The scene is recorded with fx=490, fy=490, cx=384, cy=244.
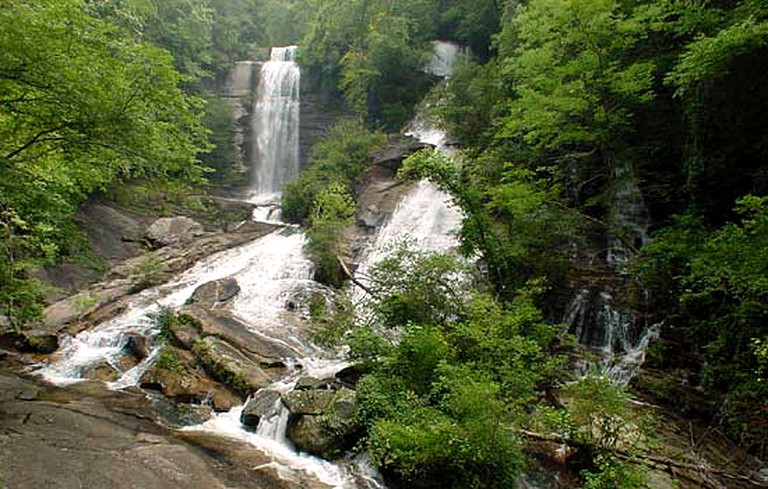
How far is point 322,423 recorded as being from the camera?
7680 mm

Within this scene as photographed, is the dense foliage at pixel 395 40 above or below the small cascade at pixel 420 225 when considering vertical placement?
above

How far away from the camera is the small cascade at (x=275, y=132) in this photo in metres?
28.6

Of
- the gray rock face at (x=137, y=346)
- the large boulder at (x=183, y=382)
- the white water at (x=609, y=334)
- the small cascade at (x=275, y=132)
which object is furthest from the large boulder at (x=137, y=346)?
the small cascade at (x=275, y=132)

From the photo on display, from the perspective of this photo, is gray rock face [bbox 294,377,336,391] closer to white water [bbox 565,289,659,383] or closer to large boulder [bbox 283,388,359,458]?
large boulder [bbox 283,388,359,458]

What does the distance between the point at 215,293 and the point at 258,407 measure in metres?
6.31

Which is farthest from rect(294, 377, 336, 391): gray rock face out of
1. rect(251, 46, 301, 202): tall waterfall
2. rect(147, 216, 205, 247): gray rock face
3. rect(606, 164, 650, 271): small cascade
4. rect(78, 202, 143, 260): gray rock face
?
rect(251, 46, 301, 202): tall waterfall

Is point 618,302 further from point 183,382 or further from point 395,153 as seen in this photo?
point 395,153

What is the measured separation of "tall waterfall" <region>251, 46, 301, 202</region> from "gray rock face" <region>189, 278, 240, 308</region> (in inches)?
527

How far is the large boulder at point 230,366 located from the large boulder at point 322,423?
162 centimetres

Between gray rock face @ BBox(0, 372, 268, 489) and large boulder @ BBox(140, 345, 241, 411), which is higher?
gray rock face @ BBox(0, 372, 268, 489)

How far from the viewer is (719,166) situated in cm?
966

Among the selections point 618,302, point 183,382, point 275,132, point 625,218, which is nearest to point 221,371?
point 183,382

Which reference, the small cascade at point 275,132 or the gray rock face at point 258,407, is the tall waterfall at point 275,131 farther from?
the gray rock face at point 258,407

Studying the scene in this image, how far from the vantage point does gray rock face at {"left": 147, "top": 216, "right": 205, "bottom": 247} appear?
1861cm
